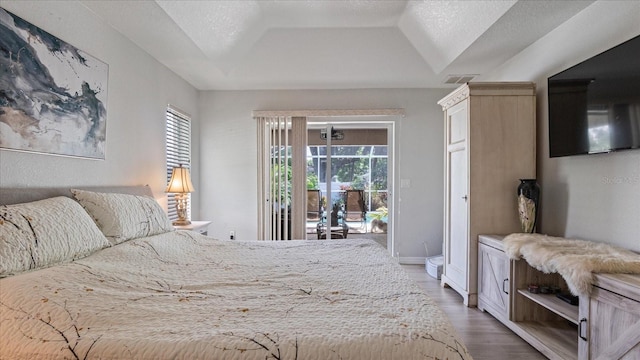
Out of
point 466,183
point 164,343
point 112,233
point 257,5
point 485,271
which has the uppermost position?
point 257,5

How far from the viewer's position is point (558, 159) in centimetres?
262

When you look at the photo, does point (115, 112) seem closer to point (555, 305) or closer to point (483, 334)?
point (483, 334)

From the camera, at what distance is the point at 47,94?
75.3 inches

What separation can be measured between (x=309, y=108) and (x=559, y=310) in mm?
3485

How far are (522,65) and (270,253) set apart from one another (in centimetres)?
306

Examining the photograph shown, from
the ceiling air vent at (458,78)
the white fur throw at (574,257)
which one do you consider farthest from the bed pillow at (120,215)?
the ceiling air vent at (458,78)

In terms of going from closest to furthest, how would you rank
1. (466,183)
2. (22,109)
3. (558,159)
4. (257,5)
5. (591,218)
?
(22,109), (591,218), (558,159), (466,183), (257,5)

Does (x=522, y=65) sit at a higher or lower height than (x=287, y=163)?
higher

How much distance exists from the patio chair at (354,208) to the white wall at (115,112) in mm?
2724

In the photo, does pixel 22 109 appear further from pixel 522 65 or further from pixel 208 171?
pixel 522 65

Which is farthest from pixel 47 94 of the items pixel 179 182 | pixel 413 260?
pixel 413 260

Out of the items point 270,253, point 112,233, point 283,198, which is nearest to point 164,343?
point 270,253

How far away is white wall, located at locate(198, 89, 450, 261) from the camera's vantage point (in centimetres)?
440

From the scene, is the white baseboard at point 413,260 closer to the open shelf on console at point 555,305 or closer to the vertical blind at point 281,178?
the vertical blind at point 281,178
